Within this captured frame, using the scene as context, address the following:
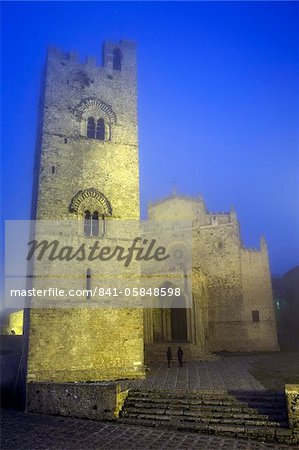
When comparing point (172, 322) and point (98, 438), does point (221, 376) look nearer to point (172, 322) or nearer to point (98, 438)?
point (98, 438)

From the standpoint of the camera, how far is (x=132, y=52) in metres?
19.4

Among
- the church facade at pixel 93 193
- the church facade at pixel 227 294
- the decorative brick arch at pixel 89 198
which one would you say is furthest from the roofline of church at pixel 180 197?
the decorative brick arch at pixel 89 198

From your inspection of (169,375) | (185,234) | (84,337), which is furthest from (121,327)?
(185,234)

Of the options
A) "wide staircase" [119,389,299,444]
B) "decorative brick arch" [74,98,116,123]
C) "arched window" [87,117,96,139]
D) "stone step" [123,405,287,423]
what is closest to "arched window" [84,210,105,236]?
"arched window" [87,117,96,139]

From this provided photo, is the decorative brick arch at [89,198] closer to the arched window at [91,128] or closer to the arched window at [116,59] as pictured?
the arched window at [91,128]

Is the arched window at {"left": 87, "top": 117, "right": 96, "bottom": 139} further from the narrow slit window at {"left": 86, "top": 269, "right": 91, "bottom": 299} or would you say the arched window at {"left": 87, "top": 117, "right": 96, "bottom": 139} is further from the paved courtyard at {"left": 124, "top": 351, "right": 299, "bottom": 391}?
the paved courtyard at {"left": 124, "top": 351, "right": 299, "bottom": 391}

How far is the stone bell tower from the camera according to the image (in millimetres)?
14055

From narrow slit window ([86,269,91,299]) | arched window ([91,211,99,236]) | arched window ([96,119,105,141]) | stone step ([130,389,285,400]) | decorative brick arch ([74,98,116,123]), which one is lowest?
stone step ([130,389,285,400])

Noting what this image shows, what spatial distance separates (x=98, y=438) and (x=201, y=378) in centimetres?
626

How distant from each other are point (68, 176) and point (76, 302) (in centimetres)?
632

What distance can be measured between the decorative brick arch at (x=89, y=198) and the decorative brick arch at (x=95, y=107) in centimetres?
433

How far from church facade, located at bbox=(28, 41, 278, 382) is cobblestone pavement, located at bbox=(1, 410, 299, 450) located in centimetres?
339

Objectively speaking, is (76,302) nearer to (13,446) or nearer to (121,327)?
(121,327)

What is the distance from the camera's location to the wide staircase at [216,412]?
916cm
